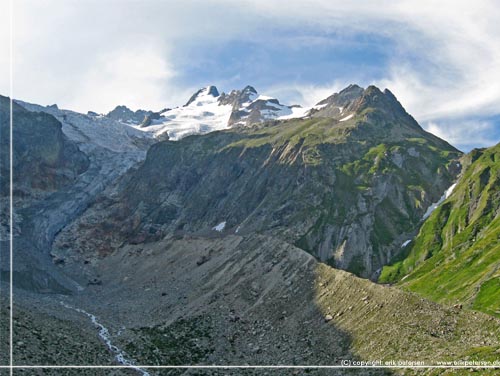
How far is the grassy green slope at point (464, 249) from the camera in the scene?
12106 cm

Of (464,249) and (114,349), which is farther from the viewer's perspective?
(464,249)

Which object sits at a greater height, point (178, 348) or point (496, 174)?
point (496, 174)

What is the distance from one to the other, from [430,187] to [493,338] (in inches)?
6003


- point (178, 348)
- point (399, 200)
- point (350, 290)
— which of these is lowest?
point (178, 348)

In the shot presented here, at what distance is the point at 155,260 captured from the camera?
163625 mm

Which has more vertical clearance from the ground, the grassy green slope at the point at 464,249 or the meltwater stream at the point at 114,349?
the grassy green slope at the point at 464,249

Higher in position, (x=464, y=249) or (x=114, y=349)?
(x=464, y=249)

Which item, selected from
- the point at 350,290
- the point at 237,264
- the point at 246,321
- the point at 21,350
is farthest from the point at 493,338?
the point at 237,264

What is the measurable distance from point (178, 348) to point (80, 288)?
7871 centimetres

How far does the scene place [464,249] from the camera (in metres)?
152

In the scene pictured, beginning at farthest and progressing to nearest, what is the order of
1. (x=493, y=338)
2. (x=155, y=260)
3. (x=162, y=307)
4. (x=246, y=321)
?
(x=155, y=260) → (x=162, y=307) → (x=246, y=321) → (x=493, y=338)

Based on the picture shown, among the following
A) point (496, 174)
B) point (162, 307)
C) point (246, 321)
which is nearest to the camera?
point (246, 321)

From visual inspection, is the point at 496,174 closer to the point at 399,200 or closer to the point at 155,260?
the point at 399,200

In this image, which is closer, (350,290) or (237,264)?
(350,290)
